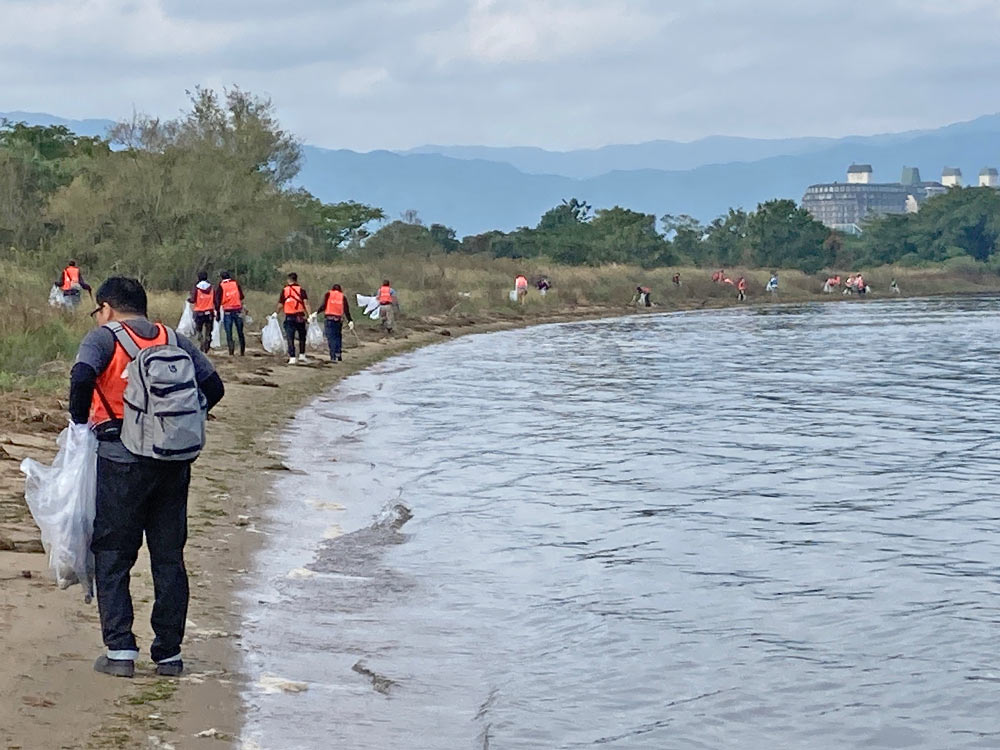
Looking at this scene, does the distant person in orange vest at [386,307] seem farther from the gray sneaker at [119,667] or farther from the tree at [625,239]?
the tree at [625,239]

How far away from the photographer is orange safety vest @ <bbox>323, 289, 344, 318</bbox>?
30.3 m

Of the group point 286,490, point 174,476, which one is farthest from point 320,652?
point 286,490

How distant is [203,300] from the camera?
1048 inches

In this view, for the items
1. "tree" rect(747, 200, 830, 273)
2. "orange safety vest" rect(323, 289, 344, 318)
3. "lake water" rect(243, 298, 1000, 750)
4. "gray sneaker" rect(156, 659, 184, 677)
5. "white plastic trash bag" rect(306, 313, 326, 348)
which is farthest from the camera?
"tree" rect(747, 200, 830, 273)

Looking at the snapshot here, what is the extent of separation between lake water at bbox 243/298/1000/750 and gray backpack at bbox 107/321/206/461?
1415 millimetres

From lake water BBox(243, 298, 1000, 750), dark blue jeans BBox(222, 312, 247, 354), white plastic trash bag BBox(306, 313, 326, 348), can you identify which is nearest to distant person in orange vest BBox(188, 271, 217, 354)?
dark blue jeans BBox(222, 312, 247, 354)

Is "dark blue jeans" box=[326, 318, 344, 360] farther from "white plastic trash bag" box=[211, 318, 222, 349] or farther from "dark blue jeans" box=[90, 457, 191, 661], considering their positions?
"dark blue jeans" box=[90, 457, 191, 661]

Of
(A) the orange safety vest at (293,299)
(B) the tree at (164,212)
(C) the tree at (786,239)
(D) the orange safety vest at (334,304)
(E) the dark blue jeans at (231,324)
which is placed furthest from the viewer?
(C) the tree at (786,239)

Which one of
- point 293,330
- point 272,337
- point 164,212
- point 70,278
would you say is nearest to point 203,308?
point 293,330

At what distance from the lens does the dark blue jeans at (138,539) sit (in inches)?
291

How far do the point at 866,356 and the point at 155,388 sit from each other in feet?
113

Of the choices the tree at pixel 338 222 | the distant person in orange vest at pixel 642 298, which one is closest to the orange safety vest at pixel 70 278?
the tree at pixel 338 222

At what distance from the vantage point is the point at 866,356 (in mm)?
39906

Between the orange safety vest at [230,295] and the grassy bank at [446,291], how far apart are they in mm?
2369
